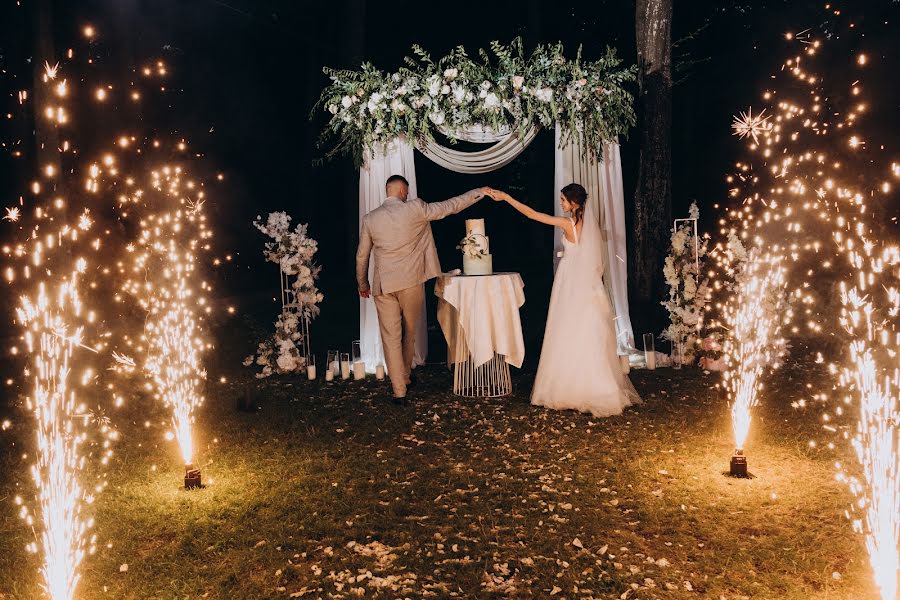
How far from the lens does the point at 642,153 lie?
32.6 ft

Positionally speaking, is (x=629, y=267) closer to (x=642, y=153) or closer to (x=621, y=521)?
(x=642, y=153)

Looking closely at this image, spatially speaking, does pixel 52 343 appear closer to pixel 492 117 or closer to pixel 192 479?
pixel 192 479

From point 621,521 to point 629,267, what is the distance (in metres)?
6.47

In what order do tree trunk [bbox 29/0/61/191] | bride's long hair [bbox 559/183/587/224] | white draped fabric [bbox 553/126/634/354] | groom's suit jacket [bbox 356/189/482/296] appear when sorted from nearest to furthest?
1. tree trunk [bbox 29/0/61/191]
2. bride's long hair [bbox 559/183/587/224]
3. groom's suit jacket [bbox 356/189/482/296]
4. white draped fabric [bbox 553/126/634/354]

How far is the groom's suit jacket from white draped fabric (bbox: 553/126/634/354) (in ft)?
5.89

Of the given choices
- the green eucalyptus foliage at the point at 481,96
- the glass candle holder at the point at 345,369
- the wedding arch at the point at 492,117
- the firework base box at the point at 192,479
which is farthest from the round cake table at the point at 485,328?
the firework base box at the point at 192,479

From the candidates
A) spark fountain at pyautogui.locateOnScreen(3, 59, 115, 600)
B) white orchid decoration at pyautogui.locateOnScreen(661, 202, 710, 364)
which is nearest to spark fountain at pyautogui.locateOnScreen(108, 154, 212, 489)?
spark fountain at pyautogui.locateOnScreen(3, 59, 115, 600)

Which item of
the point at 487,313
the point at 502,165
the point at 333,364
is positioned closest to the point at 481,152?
the point at 502,165

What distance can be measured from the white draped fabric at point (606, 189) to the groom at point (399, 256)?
5.62 feet

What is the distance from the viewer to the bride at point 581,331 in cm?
653

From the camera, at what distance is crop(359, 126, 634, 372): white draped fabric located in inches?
331

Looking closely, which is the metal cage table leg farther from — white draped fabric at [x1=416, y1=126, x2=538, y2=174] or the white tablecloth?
white draped fabric at [x1=416, y1=126, x2=538, y2=174]

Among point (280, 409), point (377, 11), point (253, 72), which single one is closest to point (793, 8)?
point (377, 11)

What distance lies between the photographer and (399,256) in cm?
715
